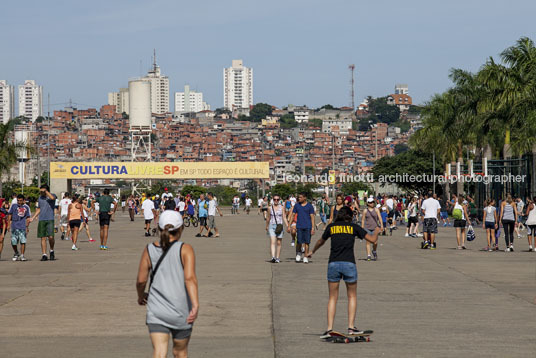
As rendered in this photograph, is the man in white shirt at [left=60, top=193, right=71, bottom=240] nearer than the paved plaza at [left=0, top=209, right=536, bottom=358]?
No

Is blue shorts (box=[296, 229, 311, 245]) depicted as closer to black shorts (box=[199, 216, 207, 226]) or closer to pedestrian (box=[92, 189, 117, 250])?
pedestrian (box=[92, 189, 117, 250])

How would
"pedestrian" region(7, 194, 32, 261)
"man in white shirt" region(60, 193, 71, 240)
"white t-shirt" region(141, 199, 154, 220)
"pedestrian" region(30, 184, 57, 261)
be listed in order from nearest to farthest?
1. "pedestrian" region(7, 194, 32, 261)
2. "pedestrian" region(30, 184, 57, 261)
3. "man in white shirt" region(60, 193, 71, 240)
4. "white t-shirt" region(141, 199, 154, 220)

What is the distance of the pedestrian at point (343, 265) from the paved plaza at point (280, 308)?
387mm

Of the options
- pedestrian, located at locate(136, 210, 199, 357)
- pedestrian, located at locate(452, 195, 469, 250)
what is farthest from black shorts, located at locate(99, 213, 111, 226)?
pedestrian, located at locate(136, 210, 199, 357)

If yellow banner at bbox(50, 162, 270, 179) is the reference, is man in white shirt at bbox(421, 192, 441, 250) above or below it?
below

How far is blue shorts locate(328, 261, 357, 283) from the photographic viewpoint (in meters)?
10.1

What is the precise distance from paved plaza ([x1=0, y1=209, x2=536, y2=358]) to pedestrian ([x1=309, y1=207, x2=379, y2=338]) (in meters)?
0.39

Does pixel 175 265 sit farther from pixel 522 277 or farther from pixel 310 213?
pixel 310 213

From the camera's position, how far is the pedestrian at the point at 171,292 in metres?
6.65

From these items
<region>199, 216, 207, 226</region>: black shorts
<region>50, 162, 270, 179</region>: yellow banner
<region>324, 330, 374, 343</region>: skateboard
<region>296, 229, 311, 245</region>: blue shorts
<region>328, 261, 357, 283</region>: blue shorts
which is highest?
<region>50, 162, 270, 179</region>: yellow banner

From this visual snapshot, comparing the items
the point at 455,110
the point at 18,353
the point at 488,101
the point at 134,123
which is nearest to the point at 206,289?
the point at 18,353

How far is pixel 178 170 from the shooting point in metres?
81.2

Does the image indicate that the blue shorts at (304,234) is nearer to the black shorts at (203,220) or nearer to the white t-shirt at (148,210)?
the black shorts at (203,220)

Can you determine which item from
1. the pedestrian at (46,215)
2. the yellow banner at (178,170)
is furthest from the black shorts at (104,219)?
the yellow banner at (178,170)
